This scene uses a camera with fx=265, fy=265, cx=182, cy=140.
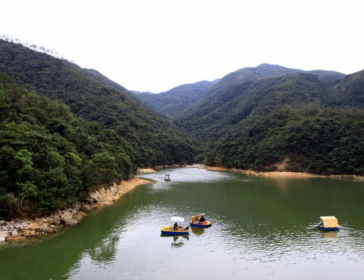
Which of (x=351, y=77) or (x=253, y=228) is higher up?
(x=351, y=77)

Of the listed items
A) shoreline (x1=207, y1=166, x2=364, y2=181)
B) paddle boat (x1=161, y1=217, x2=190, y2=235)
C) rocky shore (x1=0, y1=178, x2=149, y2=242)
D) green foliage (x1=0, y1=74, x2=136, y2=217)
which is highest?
green foliage (x1=0, y1=74, x2=136, y2=217)

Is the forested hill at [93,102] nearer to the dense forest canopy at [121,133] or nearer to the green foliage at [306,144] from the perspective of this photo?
the dense forest canopy at [121,133]

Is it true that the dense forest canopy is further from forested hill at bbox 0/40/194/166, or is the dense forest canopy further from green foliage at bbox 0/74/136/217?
forested hill at bbox 0/40/194/166

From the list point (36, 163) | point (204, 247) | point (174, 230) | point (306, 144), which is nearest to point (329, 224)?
point (204, 247)

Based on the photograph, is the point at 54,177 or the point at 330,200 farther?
the point at 330,200

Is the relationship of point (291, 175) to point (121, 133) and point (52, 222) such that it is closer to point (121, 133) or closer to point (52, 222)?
point (121, 133)

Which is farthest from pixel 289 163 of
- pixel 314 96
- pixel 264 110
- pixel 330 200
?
pixel 314 96

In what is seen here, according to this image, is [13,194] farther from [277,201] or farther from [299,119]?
[299,119]

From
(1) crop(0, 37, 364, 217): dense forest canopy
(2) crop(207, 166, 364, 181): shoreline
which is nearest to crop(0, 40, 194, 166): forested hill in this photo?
(1) crop(0, 37, 364, 217): dense forest canopy
